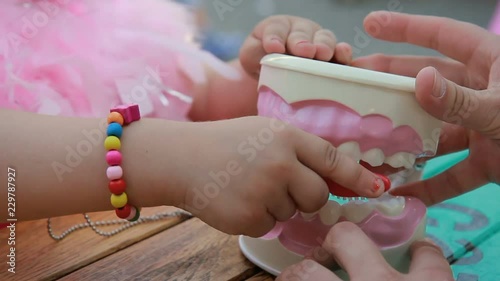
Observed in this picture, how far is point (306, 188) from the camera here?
53cm

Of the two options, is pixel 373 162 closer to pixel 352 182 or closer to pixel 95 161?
pixel 352 182

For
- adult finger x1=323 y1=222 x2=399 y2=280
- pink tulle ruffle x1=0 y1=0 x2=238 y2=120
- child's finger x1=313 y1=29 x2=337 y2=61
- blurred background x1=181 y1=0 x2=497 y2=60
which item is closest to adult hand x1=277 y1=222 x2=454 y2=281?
adult finger x1=323 y1=222 x2=399 y2=280

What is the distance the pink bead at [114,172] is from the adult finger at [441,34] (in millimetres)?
448

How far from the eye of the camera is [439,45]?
0.78 metres

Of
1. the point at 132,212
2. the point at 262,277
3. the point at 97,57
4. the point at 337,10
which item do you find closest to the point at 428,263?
the point at 262,277

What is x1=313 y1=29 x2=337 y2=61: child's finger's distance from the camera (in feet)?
2.33

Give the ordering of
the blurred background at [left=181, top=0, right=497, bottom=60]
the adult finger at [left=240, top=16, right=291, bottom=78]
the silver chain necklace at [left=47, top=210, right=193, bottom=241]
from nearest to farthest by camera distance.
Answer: the silver chain necklace at [left=47, top=210, right=193, bottom=241]
the adult finger at [left=240, top=16, right=291, bottom=78]
the blurred background at [left=181, top=0, right=497, bottom=60]

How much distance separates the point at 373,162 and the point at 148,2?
676 mm

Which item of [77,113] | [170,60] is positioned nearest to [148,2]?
[170,60]

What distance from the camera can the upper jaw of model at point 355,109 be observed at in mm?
533

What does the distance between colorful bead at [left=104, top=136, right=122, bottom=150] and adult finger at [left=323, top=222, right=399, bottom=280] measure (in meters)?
0.23

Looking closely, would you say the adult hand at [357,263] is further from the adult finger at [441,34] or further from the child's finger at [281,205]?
the adult finger at [441,34]

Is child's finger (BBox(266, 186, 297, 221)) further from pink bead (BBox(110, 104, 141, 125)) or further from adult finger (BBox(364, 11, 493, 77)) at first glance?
adult finger (BBox(364, 11, 493, 77))

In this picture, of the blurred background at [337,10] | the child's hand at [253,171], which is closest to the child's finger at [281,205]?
the child's hand at [253,171]
